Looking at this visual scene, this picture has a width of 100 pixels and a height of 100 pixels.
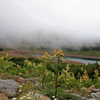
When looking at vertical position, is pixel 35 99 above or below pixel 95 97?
above

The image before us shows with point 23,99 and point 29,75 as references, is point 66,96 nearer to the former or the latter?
point 23,99

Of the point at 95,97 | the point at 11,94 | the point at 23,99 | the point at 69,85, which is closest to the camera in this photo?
the point at 23,99

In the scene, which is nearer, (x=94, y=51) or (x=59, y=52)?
(x=59, y=52)

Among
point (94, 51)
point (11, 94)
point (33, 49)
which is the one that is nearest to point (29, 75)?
point (11, 94)

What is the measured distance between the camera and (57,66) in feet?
10.9

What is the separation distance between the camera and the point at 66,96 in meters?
3.45

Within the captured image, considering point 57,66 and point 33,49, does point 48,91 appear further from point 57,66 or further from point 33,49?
point 33,49

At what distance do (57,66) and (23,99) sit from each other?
4.04 feet

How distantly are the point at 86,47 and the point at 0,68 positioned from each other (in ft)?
320

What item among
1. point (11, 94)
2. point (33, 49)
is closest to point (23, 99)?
point (11, 94)

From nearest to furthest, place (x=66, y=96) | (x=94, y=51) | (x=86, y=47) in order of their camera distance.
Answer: (x=66, y=96) → (x=86, y=47) → (x=94, y=51)

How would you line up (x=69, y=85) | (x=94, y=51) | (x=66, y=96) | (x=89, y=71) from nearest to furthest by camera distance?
(x=66, y=96), (x=69, y=85), (x=89, y=71), (x=94, y=51)

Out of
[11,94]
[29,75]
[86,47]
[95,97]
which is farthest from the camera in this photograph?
[86,47]

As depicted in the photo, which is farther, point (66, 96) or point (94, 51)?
point (94, 51)
